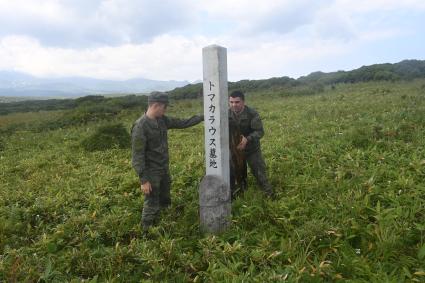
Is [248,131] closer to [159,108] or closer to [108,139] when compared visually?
[159,108]

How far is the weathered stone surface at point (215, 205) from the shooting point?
17.9 feet

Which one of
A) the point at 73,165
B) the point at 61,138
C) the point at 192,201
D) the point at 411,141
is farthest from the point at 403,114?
the point at 61,138

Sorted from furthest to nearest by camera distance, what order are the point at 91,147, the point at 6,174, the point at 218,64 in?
the point at 91,147 → the point at 6,174 → the point at 218,64

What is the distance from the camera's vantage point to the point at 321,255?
472 centimetres

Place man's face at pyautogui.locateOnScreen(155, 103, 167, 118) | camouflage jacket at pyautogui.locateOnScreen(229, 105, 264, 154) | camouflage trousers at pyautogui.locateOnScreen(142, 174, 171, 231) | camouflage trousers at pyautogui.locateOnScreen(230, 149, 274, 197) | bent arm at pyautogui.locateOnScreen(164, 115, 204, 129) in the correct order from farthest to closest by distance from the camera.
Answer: camouflage trousers at pyautogui.locateOnScreen(230, 149, 274, 197)
camouflage jacket at pyautogui.locateOnScreen(229, 105, 264, 154)
bent arm at pyautogui.locateOnScreen(164, 115, 204, 129)
camouflage trousers at pyautogui.locateOnScreen(142, 174, 171, 231)
man's face at pyautogui.locateOnScreen(155, 103, 167, 118)

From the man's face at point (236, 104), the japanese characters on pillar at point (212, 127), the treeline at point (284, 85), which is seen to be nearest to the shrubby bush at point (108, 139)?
the man's face at point (236, 104)

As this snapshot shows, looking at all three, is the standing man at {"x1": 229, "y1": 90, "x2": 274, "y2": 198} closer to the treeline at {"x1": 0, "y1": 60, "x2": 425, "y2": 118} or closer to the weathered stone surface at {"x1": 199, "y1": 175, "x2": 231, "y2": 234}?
the weathered stone surface at {"x1": 199, "y1": 175, "x2": 231, "y2": 234}

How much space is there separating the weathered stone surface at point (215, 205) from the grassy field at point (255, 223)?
0.18m

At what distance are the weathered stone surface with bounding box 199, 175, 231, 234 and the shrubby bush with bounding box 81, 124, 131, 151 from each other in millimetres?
7346

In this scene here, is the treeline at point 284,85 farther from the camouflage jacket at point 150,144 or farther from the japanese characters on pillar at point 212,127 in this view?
the japanese characters on pillar at point 212,127

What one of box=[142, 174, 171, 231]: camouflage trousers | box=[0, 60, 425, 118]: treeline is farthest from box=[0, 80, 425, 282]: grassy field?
box=[0, 60, 425, 118]: treeline

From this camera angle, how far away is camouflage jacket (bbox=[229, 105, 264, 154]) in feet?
20.6

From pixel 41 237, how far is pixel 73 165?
4864 mm

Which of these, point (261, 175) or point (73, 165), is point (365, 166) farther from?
point (73, 165)
